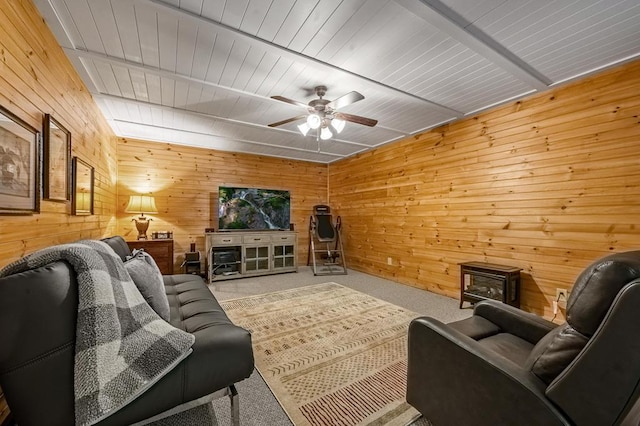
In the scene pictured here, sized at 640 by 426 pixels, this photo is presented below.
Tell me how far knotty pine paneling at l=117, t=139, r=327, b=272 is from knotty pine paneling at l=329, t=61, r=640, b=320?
2.77m

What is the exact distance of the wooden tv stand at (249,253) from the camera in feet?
15.4

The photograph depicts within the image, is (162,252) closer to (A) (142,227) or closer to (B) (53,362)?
(A) (142,227)

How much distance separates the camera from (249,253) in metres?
4.98

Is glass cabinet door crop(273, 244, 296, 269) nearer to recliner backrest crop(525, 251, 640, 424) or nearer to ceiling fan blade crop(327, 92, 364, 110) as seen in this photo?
ceiling fan blade crop(327, 92, 364, 110)

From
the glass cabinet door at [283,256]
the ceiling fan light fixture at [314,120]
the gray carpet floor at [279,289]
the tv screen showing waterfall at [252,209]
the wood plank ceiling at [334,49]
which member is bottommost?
the gray carpet floor at [279,289]

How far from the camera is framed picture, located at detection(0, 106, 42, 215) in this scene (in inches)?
53.3

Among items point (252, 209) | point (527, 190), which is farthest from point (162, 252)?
point (527, 190)

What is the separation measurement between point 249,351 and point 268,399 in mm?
569

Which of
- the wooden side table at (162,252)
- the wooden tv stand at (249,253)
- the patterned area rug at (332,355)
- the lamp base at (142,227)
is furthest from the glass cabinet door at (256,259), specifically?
the lamp base at (142,227)

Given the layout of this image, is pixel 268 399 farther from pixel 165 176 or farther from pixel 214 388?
pixel 165 176

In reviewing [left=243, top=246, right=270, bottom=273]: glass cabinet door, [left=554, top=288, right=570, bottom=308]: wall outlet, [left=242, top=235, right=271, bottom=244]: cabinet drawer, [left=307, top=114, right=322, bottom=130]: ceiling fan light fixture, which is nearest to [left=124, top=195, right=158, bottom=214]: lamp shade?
[left=242, top=235, right=271, bottom=244]: cabinet drawer

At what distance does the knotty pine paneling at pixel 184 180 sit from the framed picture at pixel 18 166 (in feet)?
10.2

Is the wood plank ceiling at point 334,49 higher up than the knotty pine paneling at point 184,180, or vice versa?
the wood plank ceiling at point 334,49

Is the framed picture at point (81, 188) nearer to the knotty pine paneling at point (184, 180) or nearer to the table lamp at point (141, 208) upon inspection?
the table lamp at point (141, 208)
